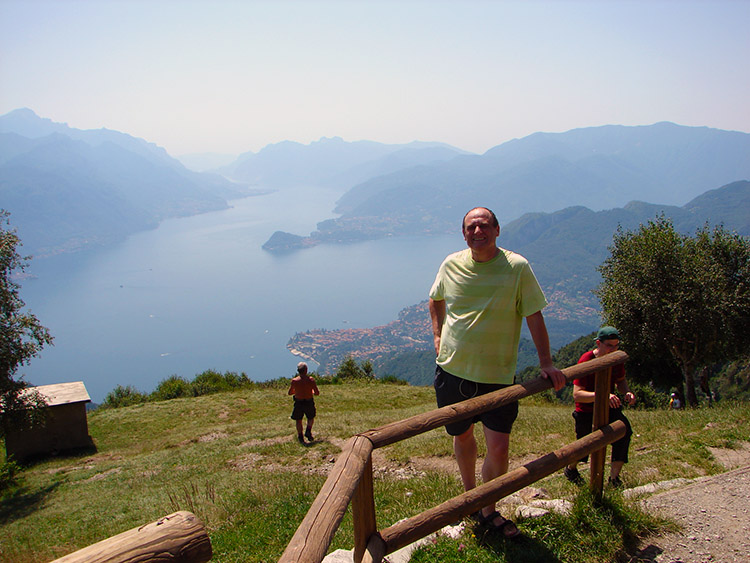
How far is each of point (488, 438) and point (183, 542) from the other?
9.15 ft

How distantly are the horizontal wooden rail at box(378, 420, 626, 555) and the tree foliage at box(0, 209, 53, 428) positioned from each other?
20259 mm

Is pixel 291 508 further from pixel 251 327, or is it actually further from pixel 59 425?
pixel 251 327

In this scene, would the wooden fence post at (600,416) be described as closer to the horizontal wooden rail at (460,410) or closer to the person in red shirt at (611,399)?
the horizontal wooden rail at (460,410)

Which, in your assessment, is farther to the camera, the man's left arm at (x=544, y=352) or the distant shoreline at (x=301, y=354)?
the distant shoreline at (x=301, y=354)

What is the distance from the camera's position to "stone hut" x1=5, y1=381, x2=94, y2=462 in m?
19.3

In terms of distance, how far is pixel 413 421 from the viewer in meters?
3.13

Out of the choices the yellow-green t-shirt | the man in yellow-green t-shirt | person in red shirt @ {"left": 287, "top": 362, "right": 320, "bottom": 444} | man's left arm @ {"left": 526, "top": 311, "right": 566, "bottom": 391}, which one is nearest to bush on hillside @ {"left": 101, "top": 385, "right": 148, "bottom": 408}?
person in red shirt @ {"left": 287, "top": 362, "right": 320, "bottom": 444}

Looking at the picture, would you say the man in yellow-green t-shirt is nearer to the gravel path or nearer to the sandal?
the sandal

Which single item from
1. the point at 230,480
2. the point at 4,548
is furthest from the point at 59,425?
the point at 230,480

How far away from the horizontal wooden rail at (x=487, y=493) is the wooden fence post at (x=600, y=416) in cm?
10

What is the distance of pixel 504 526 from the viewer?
4.01 metres

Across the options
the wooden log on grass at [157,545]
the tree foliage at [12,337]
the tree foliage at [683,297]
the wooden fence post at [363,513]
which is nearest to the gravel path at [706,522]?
the wooden fence post at [363,513]

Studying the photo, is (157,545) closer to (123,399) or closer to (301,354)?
(123,399)

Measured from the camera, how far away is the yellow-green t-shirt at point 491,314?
3859 millimetres
